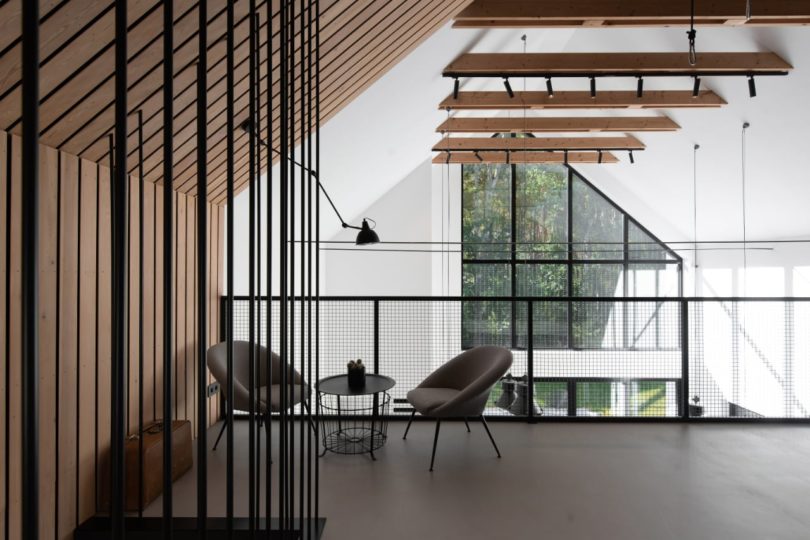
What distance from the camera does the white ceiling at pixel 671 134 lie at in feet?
14.5

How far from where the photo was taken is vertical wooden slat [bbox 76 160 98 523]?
2562 millimetres

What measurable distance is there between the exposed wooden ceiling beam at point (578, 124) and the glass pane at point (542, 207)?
3274mm

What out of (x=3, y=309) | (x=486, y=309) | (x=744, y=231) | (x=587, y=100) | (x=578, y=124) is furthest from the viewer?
(x=486, y=309)

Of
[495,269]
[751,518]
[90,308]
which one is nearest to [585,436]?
[751,518]

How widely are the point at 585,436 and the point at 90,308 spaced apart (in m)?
3.42

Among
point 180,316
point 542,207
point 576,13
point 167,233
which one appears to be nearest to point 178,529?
→ point 180,316

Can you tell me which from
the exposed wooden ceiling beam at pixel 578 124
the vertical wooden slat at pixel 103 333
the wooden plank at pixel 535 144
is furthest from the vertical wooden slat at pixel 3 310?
the wooden plank at pixel 535 144

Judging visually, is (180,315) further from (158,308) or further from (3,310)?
(3,310)

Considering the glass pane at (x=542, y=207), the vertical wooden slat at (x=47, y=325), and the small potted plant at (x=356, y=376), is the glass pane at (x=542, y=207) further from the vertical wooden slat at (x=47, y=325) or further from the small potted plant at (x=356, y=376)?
the vertical wooden slat at (x=47, y=325)

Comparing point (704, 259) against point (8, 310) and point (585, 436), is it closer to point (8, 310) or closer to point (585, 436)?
point (585, 436)

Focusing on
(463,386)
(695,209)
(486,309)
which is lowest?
(463,386)

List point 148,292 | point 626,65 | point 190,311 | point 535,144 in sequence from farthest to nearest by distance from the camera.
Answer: point 535,144 < point 626,65 < point 190,311 < point 148,292

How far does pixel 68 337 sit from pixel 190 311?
1.42 m

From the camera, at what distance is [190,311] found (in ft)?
12.7
